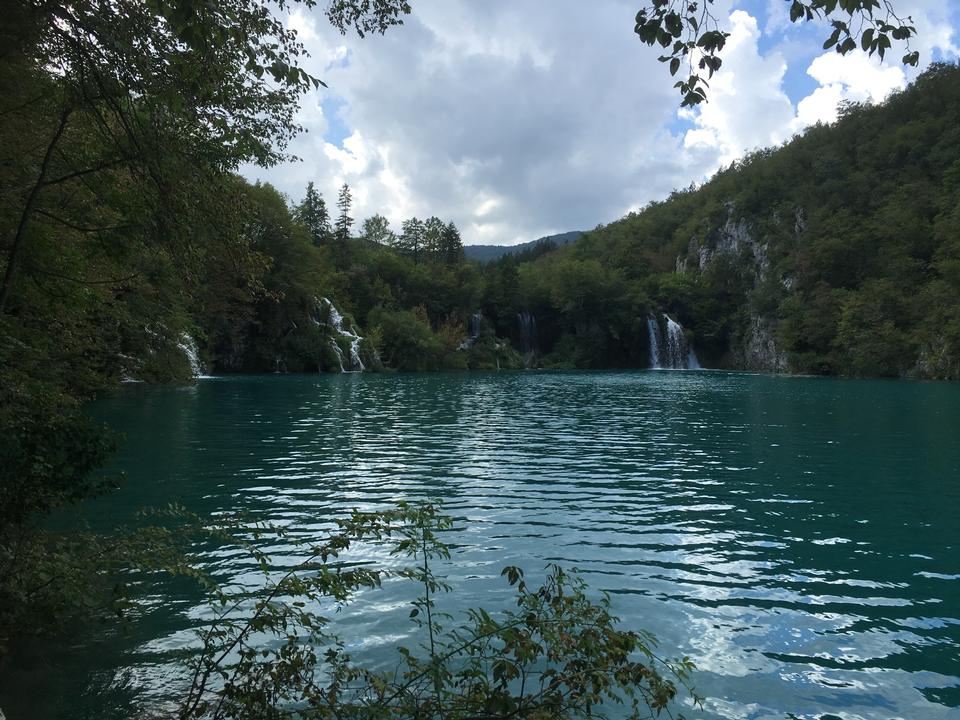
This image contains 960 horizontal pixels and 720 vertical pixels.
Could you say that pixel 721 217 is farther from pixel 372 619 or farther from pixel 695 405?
pixel 372 619

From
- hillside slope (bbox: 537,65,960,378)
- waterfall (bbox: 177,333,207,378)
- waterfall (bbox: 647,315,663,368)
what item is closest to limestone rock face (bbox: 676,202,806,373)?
hillside slope (bbox: 537,65,960,378)

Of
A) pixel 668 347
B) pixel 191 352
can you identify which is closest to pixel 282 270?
pixel 191 352

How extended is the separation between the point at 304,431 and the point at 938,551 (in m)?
15.3

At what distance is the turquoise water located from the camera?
4.80 m

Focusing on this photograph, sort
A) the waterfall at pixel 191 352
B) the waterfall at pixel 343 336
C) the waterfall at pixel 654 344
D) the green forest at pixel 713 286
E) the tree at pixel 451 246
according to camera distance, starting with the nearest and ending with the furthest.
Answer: the waterfall at pixel 191 352
the green forest at pixel 713 286
the waterfall at pixel 343 336
the waterfall at pixel 654 344
the tree at pixel 451 246

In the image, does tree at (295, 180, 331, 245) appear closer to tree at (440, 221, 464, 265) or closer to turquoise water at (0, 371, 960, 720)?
tree at (440, 221, 464, 265)

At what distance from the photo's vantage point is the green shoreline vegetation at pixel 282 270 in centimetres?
521

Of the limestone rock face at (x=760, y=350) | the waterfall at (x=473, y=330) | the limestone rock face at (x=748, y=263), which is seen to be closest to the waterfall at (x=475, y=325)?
the waterfall at (x=473, y=330)

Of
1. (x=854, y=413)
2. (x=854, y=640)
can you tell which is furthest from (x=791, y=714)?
(x=854, y=413)

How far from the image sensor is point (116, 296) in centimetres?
1622

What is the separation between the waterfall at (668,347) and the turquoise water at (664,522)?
53.1 meters

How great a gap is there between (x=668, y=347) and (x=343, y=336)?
38.8 metres

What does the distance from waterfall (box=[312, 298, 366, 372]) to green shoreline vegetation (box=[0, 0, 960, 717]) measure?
0.98ft

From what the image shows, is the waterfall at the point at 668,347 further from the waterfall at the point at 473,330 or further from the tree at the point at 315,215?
the tree at the point at 315,215
